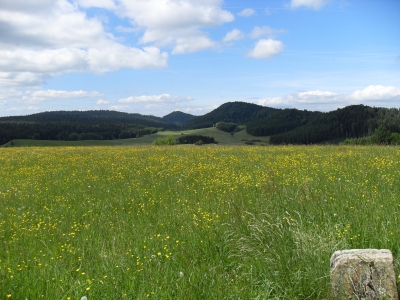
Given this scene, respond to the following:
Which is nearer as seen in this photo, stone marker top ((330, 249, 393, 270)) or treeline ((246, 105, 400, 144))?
stone marker top ((330, 249, 393, 270))

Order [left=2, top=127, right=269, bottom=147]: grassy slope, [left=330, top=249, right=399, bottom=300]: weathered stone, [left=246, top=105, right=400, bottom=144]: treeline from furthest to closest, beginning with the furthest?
[left=246, top=105, right=400, bottom=144]: treeline
[left=2, top=127, right=269, bottom=147]: grassy slope
[left=330, top=249, right=399, bottom=300]: weathered stone

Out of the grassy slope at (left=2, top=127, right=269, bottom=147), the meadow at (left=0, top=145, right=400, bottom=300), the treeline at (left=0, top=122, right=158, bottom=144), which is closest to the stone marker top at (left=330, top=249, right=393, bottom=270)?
the meadow at (left=0, top=145, right=400, bottom=300)

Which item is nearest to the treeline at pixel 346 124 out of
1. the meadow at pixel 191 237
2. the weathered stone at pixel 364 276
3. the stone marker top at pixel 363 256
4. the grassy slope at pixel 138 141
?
the grassy slope at pixel 138 141

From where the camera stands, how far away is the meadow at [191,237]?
373cm

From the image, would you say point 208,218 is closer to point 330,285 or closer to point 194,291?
point 194,291

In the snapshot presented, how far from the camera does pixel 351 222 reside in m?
4.97

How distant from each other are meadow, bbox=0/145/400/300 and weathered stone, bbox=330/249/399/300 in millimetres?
203

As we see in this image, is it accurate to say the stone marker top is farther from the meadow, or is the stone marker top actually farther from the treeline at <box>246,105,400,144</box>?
the treeline at <box>246,105,400,144</box>

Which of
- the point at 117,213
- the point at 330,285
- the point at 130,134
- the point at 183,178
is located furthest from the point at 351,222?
the point at 130,134

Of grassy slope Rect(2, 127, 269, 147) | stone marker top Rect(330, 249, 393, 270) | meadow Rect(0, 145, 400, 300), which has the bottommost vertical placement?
grassy slope Rect(2, 127, 269, 147)

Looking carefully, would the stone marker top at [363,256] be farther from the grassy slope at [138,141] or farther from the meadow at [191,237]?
the grassy slope at [138,141]

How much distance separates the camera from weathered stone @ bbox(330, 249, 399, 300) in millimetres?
3205

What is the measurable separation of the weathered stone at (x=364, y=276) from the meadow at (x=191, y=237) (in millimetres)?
203

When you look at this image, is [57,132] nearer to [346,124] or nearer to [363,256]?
[346,124]
